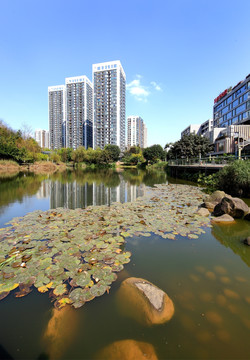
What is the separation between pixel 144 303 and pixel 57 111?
113008mm

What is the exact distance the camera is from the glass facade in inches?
1677

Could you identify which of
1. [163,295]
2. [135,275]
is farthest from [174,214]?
[163,295]

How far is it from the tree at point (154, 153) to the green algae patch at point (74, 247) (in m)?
52.7

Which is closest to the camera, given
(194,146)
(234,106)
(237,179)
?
(237,179)

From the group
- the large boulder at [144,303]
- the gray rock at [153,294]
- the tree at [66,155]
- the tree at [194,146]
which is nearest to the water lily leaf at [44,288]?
the large boulder at [144,303]

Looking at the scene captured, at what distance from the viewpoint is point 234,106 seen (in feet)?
159

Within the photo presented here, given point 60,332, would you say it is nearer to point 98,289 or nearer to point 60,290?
point 60,290

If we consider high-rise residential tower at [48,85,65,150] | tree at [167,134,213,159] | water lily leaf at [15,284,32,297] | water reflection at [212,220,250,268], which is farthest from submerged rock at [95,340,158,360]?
high-rise residential tower at [48,85,65,150]

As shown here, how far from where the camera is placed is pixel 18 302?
2773mm

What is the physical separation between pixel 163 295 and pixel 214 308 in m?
0.78

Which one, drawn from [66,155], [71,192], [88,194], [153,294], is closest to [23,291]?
[153,294]

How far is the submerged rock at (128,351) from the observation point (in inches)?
80.1

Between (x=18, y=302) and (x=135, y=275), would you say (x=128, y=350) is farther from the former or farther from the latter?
(x=18, y=302)

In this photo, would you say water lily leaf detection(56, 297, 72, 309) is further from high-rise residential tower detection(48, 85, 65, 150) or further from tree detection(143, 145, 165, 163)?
high-rise residential tower detection(48, 85, 65, 150)
